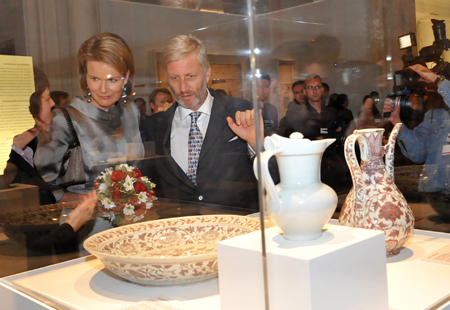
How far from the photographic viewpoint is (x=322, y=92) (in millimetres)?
1372

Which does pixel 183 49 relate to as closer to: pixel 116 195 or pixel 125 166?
pixel 125 166

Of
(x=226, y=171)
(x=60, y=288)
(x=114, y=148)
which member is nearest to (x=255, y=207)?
(x=226, y=171)

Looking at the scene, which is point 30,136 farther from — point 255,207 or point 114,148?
point 255,207

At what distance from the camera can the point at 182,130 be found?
69.7 inches

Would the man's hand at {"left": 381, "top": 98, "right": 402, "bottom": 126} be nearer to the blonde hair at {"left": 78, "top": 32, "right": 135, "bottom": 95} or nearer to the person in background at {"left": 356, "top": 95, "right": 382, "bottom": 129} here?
the person in background at {"left": 356, "top": 95, "right": 382, "bottom": 129}

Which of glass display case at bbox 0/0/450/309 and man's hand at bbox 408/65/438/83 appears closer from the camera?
glass display case at bbox 0/0/450/309

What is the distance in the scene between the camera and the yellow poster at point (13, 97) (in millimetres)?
1478

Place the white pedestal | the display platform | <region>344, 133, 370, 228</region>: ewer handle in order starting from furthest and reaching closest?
<region>344, 133, 370, 228</region>: ewer handle
the display platform
the white pedestal

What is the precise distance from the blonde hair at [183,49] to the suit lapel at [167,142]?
180 millimetres

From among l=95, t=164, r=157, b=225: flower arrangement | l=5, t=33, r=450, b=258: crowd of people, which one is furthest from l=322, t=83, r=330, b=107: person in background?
l=95, t=164, r=157, b=225: flower arrangement

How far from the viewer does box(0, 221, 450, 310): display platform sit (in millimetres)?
921

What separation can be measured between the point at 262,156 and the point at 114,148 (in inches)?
39.1

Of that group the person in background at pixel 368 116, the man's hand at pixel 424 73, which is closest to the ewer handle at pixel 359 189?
the person in background at pixel 368 116

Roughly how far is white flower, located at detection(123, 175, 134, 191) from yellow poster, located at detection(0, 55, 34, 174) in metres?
0.37
